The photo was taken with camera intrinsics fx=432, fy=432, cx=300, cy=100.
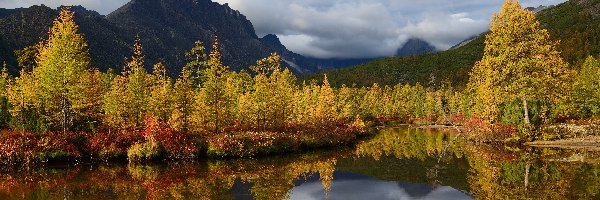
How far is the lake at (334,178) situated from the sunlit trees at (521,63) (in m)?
6.20

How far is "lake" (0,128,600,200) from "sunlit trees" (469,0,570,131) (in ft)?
20.4

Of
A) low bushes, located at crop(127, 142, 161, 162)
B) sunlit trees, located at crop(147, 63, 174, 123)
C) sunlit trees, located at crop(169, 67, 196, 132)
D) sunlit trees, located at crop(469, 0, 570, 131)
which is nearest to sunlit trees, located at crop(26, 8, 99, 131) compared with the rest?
sunlit trees, located at crop(147, 63, 174, 123)

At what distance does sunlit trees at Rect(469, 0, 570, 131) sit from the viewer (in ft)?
134

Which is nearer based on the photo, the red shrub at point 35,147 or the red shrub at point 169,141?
the red shrub at point 35,147

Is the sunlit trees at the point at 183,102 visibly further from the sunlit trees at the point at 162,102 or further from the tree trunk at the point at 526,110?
the tree trunk at the point at 526,110

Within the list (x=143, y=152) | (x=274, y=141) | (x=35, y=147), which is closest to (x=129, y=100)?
(x=143, y=152)

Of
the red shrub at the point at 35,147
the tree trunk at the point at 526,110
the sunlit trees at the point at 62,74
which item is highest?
the sunlit trees at the point at 62,74

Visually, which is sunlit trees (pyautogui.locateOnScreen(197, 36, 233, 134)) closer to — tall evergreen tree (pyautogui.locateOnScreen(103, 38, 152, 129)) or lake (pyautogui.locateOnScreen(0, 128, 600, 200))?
tall evergreen tree (pyautogui.locateOnScreen(103, 38, 152, 129))

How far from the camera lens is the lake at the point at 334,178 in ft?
71.0

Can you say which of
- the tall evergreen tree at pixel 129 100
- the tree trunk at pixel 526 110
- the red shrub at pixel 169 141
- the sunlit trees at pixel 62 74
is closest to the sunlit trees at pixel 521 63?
the tree trunk at pixel 526 110

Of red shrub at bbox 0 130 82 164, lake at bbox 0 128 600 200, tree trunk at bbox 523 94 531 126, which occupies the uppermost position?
tree trunk at bbox 523 94 531 126

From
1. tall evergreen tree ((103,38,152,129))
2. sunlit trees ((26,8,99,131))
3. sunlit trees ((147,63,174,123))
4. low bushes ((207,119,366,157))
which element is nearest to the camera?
sunlit trees ((26,8,99,131))

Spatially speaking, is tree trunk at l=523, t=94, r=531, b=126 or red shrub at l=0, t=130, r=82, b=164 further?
tree trunk at l=523, t=94, r=531, b=126

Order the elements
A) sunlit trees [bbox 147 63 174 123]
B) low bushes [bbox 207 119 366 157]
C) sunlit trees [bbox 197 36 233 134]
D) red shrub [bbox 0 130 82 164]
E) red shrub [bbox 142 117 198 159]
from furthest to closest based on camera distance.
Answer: sunlit trees [bbox 197 36 233 134], sunlit trees [bbox 147 63 174 123], low bushes [bbox 207 119 366 157], red shrub [bbox 142 117 198 159], red shrub [bbox 0 130 82 164]
